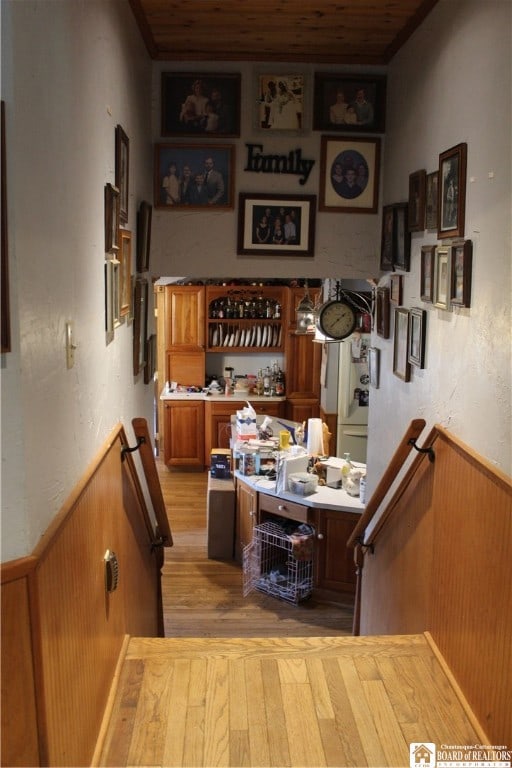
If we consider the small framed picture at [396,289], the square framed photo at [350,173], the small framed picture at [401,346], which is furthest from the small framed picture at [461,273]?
the square framed photo at [350,173]

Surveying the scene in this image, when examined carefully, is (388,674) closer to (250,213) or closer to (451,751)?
(451,751)

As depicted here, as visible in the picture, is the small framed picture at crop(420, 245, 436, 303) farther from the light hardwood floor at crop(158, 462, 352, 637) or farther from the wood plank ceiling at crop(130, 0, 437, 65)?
the light hardwood floor at crop(158, 462, 352, 637)

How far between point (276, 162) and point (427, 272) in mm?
1618

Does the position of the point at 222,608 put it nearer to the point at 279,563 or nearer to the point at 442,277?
the point at 279,563

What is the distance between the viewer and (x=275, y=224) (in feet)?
15.9

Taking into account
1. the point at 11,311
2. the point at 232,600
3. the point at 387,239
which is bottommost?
the point at 232,600

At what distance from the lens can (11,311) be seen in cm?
170

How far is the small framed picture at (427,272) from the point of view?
3.52 metres

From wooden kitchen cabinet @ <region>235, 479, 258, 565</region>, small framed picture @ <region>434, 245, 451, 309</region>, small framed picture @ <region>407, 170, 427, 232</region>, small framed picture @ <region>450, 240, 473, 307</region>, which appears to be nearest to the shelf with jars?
wooden kitchen cabinet @ <region>235, 479, 258, 565</region>

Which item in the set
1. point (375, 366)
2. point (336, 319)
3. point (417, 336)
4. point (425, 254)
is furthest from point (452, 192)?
point (336, 319)

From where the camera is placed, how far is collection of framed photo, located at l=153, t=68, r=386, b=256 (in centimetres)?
468

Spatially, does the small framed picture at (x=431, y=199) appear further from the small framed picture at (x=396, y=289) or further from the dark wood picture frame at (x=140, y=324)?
the dark wood picture frame at (x=140, y=324)

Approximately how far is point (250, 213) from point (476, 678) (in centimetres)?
315

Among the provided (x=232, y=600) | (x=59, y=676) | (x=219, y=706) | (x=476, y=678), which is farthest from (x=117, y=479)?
(x=232, y=600)
